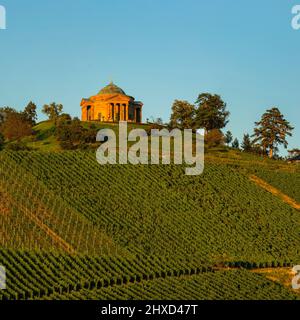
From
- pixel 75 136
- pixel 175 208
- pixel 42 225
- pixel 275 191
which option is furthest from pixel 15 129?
pixel 42 225

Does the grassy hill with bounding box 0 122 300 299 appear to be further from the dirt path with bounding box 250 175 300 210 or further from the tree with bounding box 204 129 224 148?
the tree with bounding box 204 129 224 148

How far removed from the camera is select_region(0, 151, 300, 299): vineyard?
44344 millimetres

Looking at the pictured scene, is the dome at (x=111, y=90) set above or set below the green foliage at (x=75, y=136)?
above

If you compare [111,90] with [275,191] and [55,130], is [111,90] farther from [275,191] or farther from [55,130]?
[275,191]

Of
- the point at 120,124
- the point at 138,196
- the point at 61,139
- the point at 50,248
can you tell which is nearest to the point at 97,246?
the point at 50,248

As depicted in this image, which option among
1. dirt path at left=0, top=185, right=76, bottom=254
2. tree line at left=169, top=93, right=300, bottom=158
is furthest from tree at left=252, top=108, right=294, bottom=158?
dirt path at left=0, top=185, right=76, bottom=254

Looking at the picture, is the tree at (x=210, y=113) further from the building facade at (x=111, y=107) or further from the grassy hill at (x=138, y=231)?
the grassy hill at (x=138, y=231)

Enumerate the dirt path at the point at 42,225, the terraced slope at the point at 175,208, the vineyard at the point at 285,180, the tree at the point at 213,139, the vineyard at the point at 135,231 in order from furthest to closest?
the tree at the point at 213,139
the vineyard at the point at 285,180
the terraced slope at the point at 175,208
the dirt path at the point at 42,225
the vineyard at the point at 135,231

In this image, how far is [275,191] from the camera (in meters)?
73.4

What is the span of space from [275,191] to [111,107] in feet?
146

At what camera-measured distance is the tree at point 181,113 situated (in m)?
111

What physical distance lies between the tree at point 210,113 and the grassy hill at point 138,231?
32885mm

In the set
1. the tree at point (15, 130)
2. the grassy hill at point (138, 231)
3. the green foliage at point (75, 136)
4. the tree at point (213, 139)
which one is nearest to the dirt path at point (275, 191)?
the grassy hill at point (138, 231)
